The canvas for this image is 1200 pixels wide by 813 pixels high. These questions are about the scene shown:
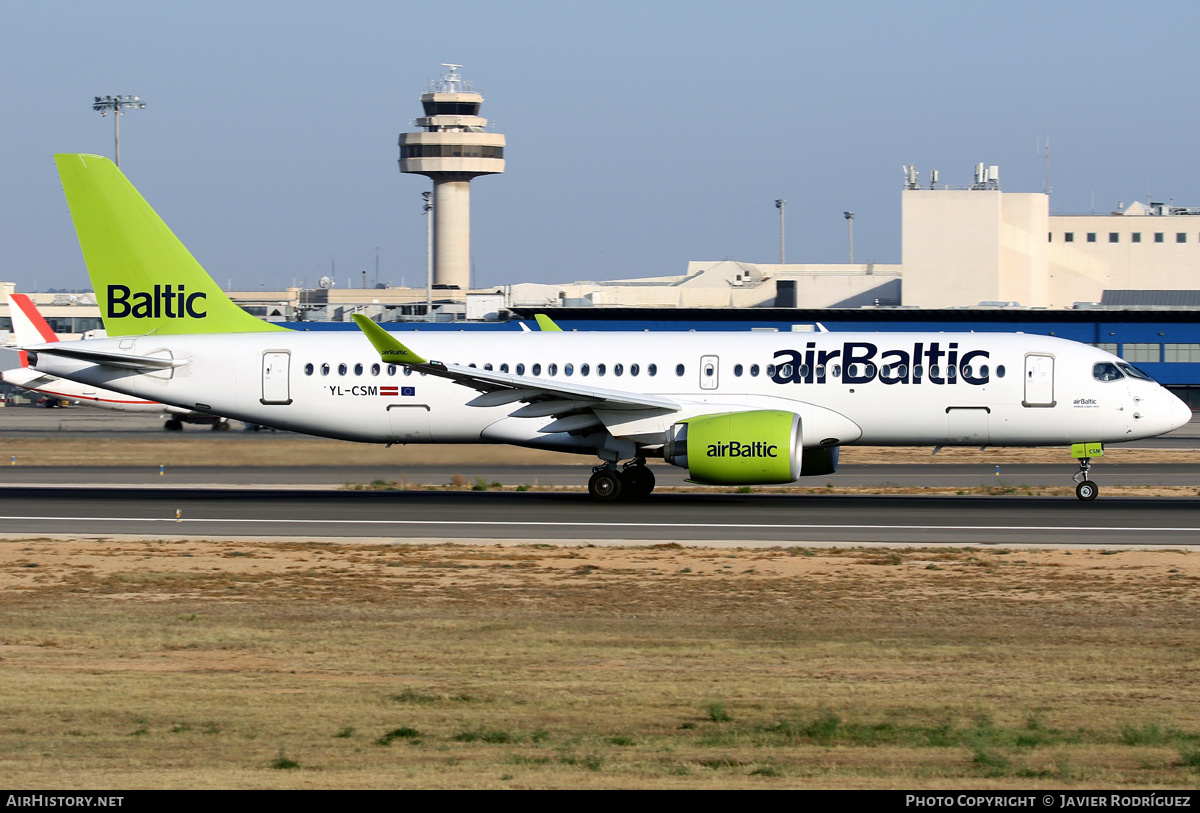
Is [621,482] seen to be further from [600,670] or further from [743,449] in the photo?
[600,670]

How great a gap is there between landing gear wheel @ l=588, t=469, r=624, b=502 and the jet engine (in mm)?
2324

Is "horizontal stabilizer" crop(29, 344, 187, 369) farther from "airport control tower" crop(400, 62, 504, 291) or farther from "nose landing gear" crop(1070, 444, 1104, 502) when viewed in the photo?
"airport control tower" crop(400, 62, 504, 291)

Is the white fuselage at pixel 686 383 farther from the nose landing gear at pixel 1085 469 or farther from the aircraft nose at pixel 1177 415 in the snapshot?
the nose landing gear at pixel 1085 469

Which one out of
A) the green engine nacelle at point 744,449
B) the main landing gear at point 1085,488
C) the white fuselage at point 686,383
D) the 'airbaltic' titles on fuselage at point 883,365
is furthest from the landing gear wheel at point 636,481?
the main landing gear at point 1085,488

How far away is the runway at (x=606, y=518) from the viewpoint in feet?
74.7

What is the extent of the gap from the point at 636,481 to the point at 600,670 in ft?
51.8

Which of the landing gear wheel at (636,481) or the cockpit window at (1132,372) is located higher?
the cockpit window at (1132,372)

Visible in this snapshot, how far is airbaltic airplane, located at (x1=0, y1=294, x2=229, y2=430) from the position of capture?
162 feet

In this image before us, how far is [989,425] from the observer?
2762 cm

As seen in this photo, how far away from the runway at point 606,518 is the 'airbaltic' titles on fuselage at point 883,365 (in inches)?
108

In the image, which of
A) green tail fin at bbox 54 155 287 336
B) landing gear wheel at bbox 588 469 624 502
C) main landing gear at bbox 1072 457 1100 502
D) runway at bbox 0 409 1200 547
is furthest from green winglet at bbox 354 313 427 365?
main landing gear at bbox 1072 457 1100 502

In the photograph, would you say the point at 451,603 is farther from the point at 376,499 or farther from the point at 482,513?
the point at 376,499
